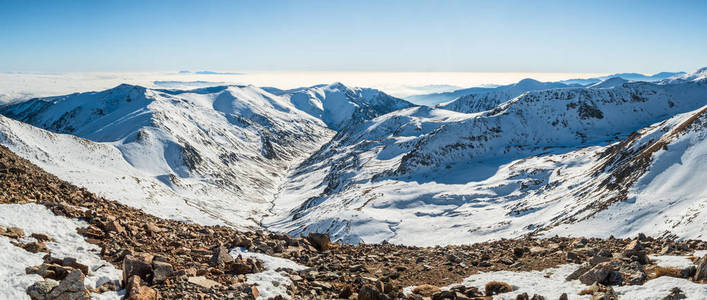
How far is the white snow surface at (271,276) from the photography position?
1724 centimetres

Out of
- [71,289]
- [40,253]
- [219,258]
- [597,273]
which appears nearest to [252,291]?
[219,258]

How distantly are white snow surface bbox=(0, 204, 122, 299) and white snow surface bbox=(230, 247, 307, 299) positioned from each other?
594cm

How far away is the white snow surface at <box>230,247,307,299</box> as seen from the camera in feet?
56.5

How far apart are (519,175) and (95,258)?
509 ft

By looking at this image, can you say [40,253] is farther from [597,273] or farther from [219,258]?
[597,273]

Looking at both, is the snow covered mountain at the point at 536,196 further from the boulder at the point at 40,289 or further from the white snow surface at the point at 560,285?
the boulder at the point at 40,289

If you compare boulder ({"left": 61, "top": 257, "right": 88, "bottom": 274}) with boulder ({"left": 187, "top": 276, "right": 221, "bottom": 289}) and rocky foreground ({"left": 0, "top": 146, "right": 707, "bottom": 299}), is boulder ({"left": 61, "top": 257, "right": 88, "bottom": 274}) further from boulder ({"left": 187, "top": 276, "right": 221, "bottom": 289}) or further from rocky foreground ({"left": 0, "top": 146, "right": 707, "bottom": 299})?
boulder ({"left": 187, "top": 276, "right": 221, "bottom": 289})

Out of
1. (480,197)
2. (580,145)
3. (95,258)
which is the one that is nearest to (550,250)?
(95,258)

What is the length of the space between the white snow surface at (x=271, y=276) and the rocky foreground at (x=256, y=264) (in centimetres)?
53

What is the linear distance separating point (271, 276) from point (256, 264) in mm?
1683

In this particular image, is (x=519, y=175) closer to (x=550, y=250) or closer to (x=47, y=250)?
(x=550, y=250)

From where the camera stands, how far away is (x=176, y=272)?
16.1 metres

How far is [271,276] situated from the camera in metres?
19.1

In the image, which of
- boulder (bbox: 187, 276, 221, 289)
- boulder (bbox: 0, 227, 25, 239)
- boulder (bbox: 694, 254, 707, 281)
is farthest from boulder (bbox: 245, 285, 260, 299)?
boulder (bbox: 694, 254, 707, 281)
